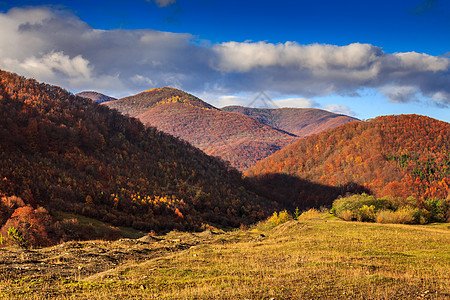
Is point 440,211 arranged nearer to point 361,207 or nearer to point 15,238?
point 361,207

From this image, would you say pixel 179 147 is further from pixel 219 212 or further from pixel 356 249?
pixel 356 249

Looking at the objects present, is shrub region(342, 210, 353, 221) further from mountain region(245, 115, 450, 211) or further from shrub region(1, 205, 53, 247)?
mountain region(245, 115, 450, 211)

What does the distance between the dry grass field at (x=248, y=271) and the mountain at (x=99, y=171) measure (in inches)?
1070

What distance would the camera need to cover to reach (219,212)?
Answer: 102 meters

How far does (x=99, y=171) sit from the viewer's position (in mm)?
94188

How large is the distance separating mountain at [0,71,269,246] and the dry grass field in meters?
27.2

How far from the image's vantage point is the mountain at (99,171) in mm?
67500

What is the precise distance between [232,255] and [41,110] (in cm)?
10788

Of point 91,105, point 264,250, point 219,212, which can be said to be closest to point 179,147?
point 91,105

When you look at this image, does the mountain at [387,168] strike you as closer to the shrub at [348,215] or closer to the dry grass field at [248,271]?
the shrub at [348,215]

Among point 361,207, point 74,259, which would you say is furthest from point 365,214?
point 74,259

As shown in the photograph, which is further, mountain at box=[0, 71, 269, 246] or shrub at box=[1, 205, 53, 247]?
mountain at box=[0, 71, 269, 246]

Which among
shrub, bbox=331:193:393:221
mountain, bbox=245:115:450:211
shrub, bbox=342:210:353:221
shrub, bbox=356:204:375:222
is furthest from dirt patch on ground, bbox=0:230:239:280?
mountain, bbox=245:115:450:211

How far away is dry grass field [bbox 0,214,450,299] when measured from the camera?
13.2m
